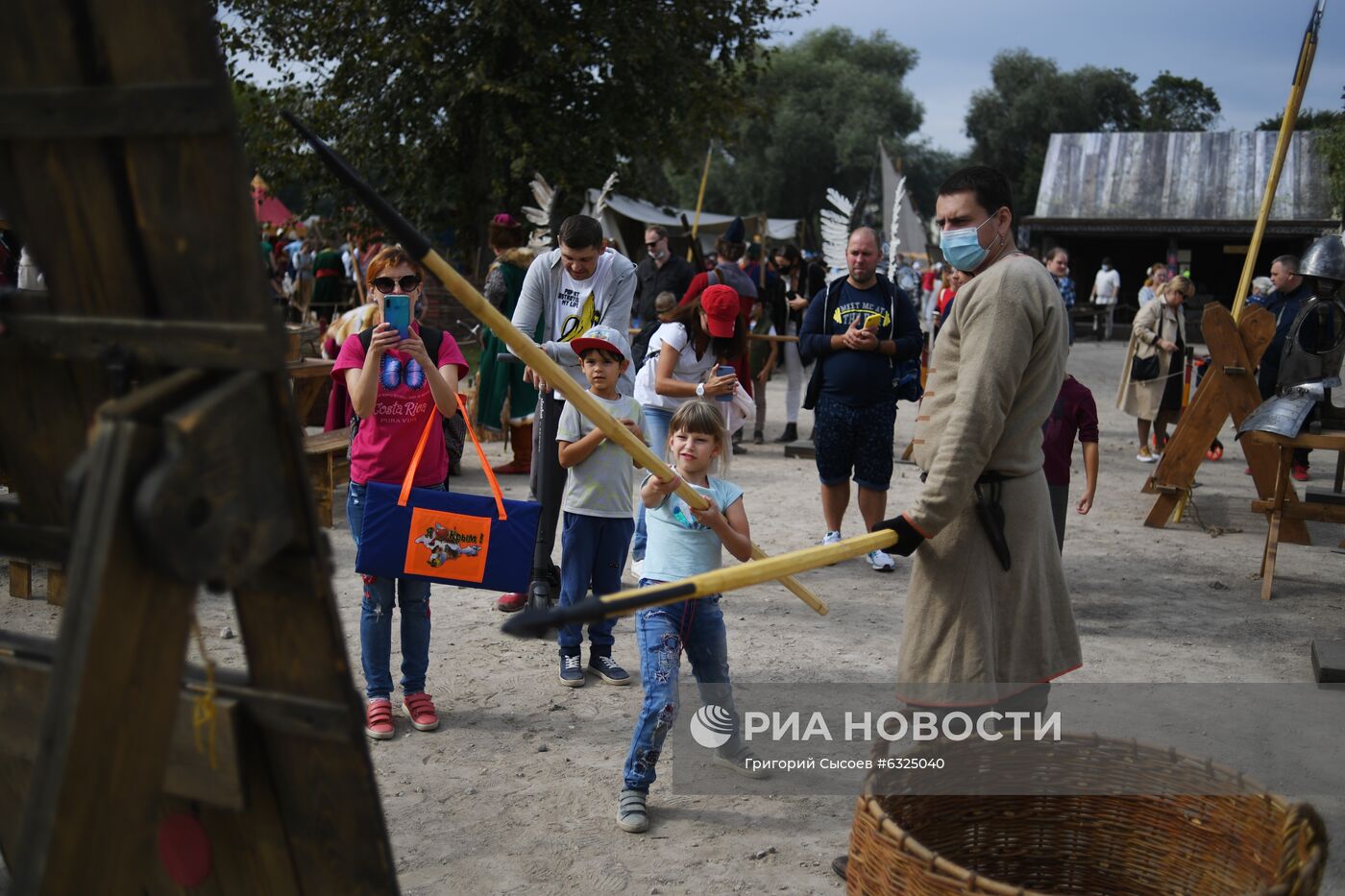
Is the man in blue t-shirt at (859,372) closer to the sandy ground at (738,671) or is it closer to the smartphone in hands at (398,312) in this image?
the sandy ground at (738,671)

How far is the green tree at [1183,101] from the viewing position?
7162cm

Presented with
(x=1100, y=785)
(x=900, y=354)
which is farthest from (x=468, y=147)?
(x=1100, y=785)

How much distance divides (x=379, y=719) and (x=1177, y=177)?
115ft

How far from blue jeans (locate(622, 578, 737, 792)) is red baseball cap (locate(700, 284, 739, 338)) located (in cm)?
315

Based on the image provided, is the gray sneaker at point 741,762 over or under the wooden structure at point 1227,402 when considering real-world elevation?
under

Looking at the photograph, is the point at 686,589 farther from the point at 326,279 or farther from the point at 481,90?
the point at 326,279

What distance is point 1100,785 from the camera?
10.8 ft

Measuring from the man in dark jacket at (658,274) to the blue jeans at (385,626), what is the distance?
5780 millimetres

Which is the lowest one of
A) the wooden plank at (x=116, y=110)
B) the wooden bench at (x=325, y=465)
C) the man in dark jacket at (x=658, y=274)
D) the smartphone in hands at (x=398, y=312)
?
the wooden bench at (x=325, y=465)

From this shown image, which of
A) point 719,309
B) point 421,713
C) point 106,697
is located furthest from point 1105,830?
point 719,309

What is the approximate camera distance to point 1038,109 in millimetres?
60562

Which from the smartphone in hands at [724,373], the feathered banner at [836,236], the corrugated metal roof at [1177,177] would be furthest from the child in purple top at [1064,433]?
the corrugated metal roof at [1177,177]

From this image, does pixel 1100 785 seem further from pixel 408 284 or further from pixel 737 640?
pixel 408 284

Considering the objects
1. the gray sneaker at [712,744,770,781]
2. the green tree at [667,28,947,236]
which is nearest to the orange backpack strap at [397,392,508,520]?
the gray sneaker at [712,744,770,781]
